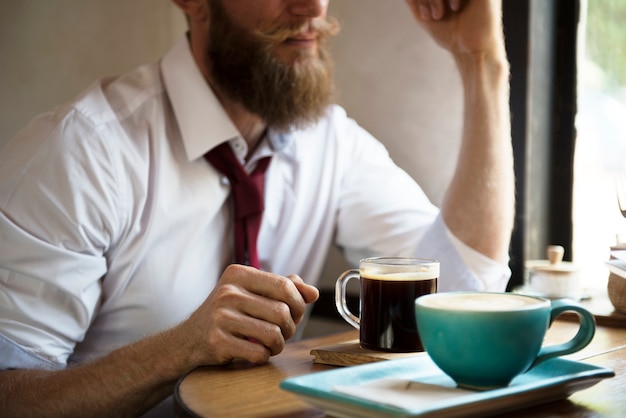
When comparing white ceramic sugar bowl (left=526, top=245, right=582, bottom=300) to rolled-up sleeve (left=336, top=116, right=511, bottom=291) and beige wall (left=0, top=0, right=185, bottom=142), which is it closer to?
rolled-up sleeve (left=336, top=116, right=511, bottom=291)

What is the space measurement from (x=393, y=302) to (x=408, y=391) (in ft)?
0.86

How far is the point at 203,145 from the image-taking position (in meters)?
1.68

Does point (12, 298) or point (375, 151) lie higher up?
point (375, 151)

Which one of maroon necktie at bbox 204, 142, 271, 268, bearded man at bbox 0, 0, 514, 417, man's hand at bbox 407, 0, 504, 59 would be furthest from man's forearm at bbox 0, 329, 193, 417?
man's hand at bbox 407, 0, 504, 59

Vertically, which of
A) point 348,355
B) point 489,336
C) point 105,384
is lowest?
point 105,384

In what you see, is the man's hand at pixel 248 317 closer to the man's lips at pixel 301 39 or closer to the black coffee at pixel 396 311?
the black coffee at pixel 396 311

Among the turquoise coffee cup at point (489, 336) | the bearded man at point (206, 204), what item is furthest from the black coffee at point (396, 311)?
the turquoise coffee cup at point (489, 336)

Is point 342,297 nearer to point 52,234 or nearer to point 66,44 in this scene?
point 52,234

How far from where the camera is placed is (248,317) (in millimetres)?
1115

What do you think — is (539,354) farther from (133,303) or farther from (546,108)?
(546,108)

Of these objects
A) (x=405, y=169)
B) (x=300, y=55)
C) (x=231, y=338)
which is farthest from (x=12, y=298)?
(x=405, y=169)

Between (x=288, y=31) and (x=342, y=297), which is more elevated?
(x=288, y=31)

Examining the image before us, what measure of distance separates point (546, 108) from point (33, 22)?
155 cm

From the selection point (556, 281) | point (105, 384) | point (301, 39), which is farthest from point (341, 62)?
point (105, 384)
